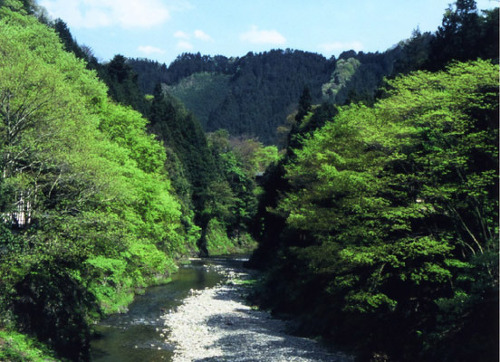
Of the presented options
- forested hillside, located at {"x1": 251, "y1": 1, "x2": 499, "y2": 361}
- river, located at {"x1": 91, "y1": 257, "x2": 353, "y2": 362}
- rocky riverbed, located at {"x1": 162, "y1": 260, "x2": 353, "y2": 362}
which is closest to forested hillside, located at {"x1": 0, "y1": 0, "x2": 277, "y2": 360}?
river, located at {"x1": 91, "y1": 257, "x2": 353, "y2": 362}

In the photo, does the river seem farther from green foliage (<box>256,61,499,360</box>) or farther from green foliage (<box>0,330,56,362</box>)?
green foliage (<box>256,61,499,360</box>)

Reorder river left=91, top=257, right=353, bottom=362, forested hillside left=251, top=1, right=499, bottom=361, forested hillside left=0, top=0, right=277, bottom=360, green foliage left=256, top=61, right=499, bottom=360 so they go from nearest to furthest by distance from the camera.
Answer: forested hillside left=251, top=1, right=499, bottom=361
green foliage left=256, top=61, right=499, bottom=360
forested hillside left=0, top=0, right=277, bottom=360
river left=91, top=257, right=353, bottom=362

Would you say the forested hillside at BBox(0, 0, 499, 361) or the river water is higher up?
the forested hillside at BBox(0, 0, 499, 361)

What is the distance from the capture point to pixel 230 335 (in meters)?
29.8

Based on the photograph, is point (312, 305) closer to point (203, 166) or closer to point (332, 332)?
point (332, 332)

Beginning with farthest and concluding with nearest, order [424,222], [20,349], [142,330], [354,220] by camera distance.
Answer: [142,330]
[354,220]
[424,222]
[20,349]

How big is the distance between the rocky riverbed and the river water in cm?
81

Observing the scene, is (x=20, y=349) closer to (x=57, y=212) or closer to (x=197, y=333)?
(x=57, y=212)

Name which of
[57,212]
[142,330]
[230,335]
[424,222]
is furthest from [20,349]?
[424,222]

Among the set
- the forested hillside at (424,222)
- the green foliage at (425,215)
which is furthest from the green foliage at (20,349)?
the green foliage at (425,215)

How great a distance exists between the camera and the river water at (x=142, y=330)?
24891mm

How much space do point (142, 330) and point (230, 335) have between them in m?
5.81

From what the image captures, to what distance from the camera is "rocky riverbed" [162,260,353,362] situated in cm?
2483

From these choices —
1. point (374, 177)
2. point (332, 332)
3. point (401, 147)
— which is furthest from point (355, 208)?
point (332, 332)
